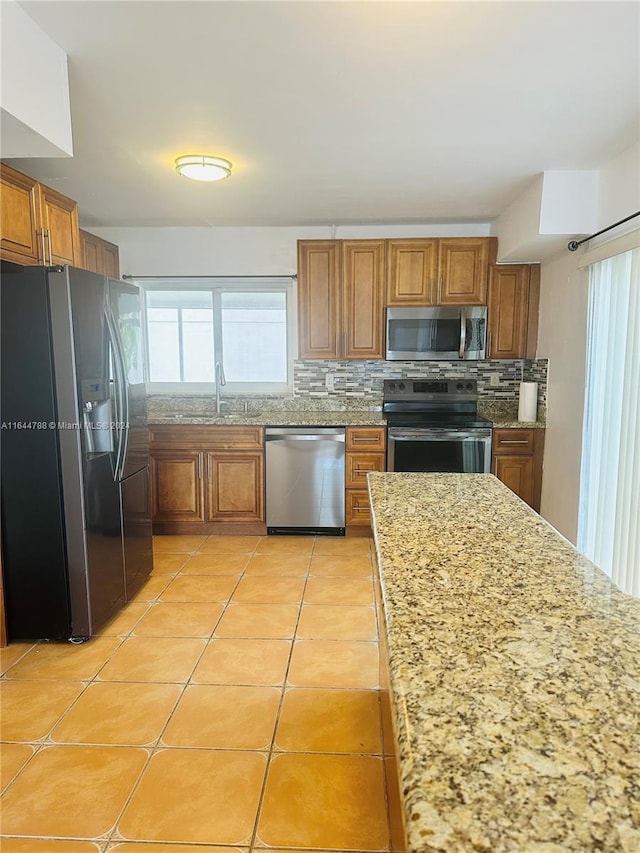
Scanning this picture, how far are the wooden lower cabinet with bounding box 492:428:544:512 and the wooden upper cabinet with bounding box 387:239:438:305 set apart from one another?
46.6 inches

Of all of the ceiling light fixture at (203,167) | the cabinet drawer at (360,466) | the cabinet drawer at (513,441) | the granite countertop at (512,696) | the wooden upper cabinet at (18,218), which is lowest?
the cabinet drawer at (360,466)

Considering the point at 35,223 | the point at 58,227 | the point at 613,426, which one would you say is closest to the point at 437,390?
the point at 613,426

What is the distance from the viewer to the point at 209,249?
4.45 meters

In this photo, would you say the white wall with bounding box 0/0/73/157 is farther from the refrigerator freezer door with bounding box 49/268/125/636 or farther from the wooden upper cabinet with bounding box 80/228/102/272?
the wooden upper cabinet with bounding box 80/228/102/272

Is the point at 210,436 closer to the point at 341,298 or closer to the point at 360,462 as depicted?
the point at 360,462

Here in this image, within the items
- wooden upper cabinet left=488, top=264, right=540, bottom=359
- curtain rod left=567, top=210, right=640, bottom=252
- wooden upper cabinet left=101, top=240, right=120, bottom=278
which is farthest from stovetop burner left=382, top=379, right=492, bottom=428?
wooden upper cabinet left=101, top=240, right=120, bottom=278

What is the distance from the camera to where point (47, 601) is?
2.54 meters

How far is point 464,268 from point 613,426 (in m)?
1.76

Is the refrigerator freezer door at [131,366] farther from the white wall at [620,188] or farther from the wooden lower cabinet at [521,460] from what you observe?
the white wall at [620,188]

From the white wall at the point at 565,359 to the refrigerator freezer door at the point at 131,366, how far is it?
263 centimetres

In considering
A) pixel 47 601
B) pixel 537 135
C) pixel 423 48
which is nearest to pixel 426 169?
pixel 537 135

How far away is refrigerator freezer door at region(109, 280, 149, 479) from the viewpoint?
109 inches

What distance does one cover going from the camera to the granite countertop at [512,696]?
56cm

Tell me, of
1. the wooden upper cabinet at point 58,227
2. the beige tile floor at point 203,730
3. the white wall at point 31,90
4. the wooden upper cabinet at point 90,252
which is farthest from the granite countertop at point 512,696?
the wooden upper cabinet at point 90,252
